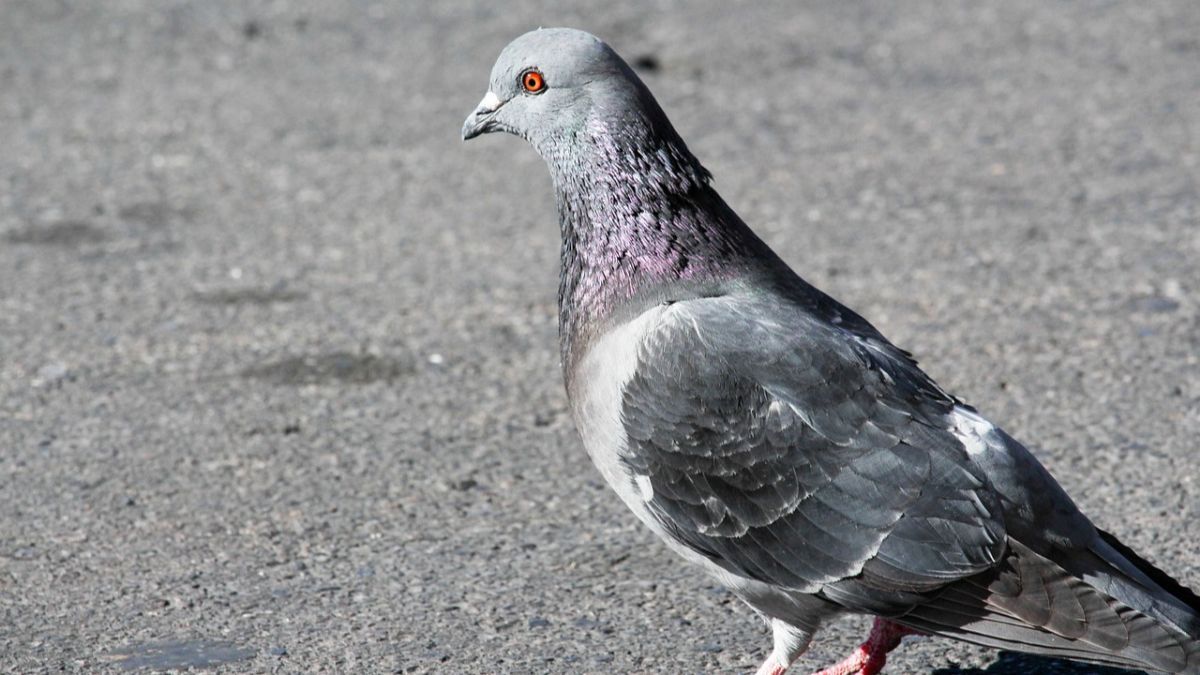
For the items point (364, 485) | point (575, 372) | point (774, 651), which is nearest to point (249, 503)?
point (364, 485)

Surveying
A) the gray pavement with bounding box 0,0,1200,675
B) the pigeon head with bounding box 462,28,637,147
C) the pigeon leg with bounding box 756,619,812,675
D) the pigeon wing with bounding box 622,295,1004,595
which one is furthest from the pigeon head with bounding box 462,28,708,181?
the gray pavement with bounding box 0,0,1200,675

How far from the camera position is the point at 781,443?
3.29 metres

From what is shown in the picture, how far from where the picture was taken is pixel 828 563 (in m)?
3.24

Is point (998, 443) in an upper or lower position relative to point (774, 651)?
upper

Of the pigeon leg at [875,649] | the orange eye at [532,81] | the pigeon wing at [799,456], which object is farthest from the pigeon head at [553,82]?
the pigeon leg at [875,649]

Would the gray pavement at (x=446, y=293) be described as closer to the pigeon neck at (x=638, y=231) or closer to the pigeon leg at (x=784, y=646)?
the pigeon leg at (x=784, y=646)

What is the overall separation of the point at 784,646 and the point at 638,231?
3.16 ft

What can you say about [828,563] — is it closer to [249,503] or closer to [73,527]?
[249,503]

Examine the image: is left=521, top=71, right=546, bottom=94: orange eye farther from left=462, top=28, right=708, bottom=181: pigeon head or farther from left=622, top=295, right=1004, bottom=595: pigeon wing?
left=622, top=295, right=1004, bottom=595: pigeon wing

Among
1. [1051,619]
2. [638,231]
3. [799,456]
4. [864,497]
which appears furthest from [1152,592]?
[638,231]

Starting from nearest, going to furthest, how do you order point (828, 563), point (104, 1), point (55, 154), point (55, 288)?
point (828, 563)
point (55, 288)
point (55, 154)
point (104, 1)

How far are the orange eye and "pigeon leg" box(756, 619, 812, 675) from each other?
1.36 meters

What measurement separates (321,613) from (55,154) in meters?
4.23

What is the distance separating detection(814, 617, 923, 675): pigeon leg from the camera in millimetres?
3494
